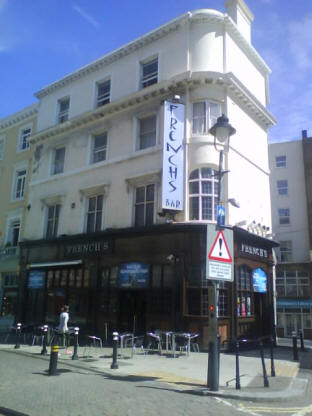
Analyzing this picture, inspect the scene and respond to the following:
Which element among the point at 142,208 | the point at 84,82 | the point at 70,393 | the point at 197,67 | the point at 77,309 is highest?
the point at 84,82

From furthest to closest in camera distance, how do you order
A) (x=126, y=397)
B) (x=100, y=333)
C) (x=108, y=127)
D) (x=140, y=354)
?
(x=108, y=127) → (x=100, y=333) → (x=140, y=354) → (x=126, y=397)

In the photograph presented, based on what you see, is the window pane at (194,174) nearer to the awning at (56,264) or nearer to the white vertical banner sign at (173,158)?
the white vertical banner sign at (173,158)

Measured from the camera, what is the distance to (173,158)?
16844 millimetres

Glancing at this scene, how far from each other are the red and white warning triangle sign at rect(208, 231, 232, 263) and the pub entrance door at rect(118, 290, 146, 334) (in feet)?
27.1

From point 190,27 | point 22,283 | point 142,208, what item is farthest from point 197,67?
point 22,283

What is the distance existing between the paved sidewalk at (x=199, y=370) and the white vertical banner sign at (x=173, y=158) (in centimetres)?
624

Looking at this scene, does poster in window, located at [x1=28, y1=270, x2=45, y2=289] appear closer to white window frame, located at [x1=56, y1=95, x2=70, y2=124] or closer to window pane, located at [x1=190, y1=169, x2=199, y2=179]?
white window frame, located at [x1=56, y1=95, x2=70, y2=124]

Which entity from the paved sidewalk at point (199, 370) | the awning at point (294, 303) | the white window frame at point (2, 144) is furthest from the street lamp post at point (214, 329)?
the awning at point (294, 303)

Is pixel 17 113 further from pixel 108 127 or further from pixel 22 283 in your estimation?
pixel 22 283

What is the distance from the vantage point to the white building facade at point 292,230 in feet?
117

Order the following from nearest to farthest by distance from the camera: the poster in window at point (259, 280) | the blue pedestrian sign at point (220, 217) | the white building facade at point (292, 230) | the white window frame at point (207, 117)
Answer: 1. the blue pedestrian sign at point (220, 217)
2. the white window frame at point (207, 117)
3. the poster in window at point (259, 280)
4. the white building facade at point (292, 230)

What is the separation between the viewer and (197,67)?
18359 millimetres

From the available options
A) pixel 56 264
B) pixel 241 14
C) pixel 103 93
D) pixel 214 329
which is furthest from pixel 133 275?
pixel 241 14

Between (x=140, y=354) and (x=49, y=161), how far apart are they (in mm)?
14068
